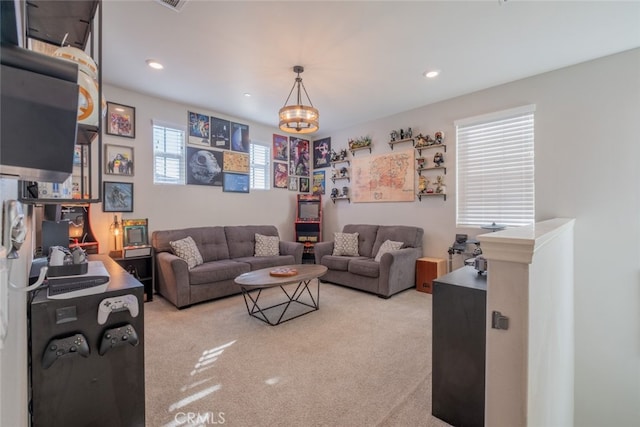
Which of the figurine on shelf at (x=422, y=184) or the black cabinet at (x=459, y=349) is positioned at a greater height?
the figurine on shelf at (x=422, y=184)

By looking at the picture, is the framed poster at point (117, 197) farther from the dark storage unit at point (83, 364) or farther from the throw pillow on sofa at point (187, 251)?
the dark storage unit at point (83, 364)

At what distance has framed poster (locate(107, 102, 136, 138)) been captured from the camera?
3.72m

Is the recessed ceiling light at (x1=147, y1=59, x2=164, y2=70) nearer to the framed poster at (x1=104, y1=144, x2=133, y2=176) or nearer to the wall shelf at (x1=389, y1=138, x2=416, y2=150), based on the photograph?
the framed poster at (x1=104, y1=144, x2=133, y2=176)

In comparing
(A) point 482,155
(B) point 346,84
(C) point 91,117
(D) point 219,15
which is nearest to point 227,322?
(C) point 91,117

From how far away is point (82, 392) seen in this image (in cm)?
110

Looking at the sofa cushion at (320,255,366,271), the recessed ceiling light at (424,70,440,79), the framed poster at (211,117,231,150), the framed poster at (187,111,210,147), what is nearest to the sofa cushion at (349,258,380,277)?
the sofa cushion at (320,255,366,271)

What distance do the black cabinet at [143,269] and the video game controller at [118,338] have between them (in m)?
2.92

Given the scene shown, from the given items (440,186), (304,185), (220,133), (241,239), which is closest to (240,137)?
(220,133)

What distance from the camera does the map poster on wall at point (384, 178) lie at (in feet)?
15.4

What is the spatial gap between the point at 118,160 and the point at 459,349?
4.33 m

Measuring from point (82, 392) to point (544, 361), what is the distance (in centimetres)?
203

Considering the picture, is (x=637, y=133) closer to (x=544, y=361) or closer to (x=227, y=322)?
(x=544, y=361)

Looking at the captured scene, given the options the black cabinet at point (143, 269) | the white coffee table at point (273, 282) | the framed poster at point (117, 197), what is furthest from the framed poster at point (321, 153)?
the black cabinet at point (143, 269)

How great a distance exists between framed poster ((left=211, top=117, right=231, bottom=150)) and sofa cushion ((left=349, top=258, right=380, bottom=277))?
2.83 m
